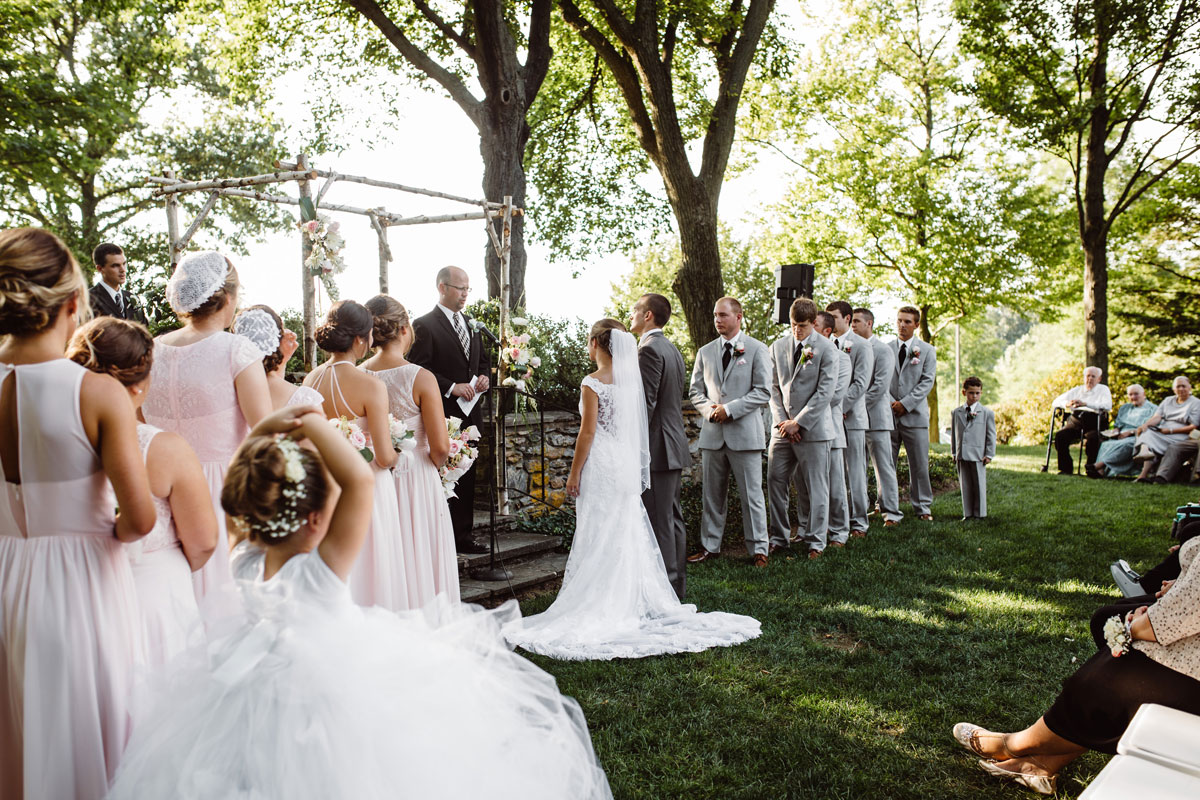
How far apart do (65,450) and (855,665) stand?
161 inches

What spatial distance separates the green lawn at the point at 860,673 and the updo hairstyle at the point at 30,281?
8.70 feet

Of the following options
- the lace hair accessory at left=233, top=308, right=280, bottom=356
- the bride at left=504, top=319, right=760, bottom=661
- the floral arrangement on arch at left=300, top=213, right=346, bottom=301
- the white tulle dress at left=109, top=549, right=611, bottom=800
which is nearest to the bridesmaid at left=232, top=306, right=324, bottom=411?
the lace hair accessory at left=233, top=308, right=280, bottom=356

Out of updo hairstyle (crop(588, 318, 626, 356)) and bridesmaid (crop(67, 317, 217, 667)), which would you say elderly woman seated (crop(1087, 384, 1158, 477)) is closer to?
updo hairstyle (crop(588, 318, 626, 356))

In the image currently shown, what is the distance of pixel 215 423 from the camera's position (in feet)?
10.8

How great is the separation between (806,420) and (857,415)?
131 centimetres

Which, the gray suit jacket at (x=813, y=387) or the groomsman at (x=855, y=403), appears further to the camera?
the groomsman at (x=855, y=403)

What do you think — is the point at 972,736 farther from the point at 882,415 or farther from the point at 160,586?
the point at 882,415

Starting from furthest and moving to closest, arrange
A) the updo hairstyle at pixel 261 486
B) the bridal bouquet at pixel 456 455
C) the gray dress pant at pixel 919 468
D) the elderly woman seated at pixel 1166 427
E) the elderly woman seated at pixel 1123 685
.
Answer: the elderly woman seated at pixel 1166 427 < the gray dress pant at pixel 919 468 < the bridal bouquet at pixel 456 455 < the elderly woman seated at pixel 1123 685 < the updo hairstyle at pixel 261 486

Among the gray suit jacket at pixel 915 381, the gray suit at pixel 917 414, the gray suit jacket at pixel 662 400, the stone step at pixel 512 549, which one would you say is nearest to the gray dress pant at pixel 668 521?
the gray suit jacket at pixel 662 400

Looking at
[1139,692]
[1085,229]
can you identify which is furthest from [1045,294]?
[1139,692]

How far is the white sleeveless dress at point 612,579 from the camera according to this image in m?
5.24

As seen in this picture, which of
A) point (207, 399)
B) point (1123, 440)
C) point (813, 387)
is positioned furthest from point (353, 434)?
point (1123, 440)

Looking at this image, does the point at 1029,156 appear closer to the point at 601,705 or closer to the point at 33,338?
the point at 601,705

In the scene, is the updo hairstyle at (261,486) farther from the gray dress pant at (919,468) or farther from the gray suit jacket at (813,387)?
the gray dress pant at (919,468)
